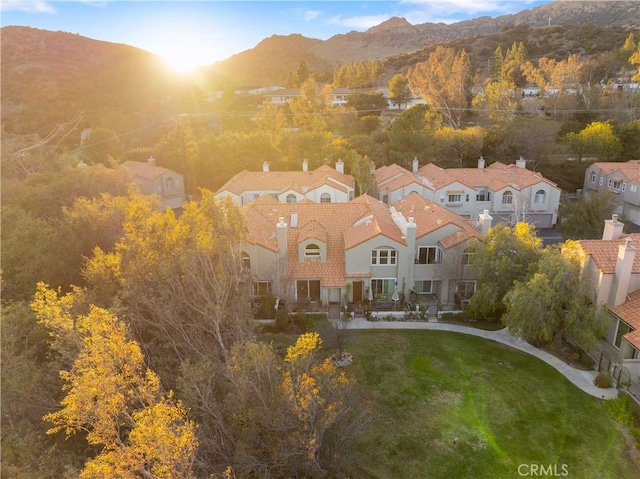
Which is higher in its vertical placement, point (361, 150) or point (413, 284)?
point (361, 150)

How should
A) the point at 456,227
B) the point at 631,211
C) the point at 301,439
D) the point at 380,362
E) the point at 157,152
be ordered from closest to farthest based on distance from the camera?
the point at 301,439 < the point at 380,362 < the point at 456,227 < the point at 631,211 < the point at 157,152

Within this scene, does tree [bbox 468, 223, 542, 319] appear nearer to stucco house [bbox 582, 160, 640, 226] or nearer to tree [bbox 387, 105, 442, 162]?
stucco house [bbox 582, 160, 640, 226]

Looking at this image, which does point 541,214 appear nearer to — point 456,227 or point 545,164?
point 545,164

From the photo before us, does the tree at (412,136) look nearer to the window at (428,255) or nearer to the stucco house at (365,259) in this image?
the stucco house at (365,259)

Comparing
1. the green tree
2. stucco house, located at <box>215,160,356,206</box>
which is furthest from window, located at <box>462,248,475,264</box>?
the green tree

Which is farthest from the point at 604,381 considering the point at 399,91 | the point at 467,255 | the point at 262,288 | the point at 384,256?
the point at 399,91

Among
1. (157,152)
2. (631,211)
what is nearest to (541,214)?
(631,211)

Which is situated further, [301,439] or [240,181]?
[240,181]

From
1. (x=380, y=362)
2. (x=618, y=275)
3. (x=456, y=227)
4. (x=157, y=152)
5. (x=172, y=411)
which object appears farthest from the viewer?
(x=157, y=152)
